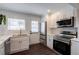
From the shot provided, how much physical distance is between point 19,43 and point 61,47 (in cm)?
150

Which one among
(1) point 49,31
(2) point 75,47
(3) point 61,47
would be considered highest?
(1) point 49,31

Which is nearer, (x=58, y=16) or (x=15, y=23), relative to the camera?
(x=15, y=23)

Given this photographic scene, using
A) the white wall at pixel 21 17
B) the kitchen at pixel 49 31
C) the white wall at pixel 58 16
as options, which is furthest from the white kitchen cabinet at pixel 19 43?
the white wall at pixel 58 16

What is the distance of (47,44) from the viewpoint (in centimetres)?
300

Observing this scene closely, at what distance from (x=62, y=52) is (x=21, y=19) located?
1.58m

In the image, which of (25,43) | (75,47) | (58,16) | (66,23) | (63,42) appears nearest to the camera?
(75,47)

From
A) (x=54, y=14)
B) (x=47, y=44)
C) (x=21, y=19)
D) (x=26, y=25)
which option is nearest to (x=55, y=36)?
(x=47, y=44)

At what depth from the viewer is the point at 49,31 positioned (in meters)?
3.29

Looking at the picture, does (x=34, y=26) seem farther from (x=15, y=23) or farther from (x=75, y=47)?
(x=75, y=47)

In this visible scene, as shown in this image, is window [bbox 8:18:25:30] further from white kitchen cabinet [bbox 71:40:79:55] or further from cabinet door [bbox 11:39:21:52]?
white kitchen cabinet [bbox 71:40:79:55]

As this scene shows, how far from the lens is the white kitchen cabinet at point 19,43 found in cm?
281

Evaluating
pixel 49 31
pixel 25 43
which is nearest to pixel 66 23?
pixel 49 31

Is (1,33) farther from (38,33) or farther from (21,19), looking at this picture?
(38,33)

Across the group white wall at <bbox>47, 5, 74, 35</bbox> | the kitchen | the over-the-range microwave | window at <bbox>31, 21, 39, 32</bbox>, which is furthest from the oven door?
window at <bbox>31, 21, 39, 32</bbox>
